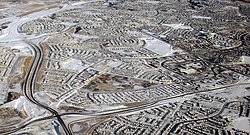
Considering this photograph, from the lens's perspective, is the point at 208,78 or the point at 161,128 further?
the point at 208,78

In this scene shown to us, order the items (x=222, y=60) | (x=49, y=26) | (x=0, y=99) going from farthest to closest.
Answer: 1. (x=49, y=26)
2. (x=222, y=60)
3. (x=0, y=99)

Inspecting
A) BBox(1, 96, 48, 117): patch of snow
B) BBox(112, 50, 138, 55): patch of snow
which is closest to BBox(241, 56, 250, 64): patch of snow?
BBox(112, 50, 138, 55): patch of snow

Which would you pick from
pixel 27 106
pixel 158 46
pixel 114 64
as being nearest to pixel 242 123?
pixel 114 64

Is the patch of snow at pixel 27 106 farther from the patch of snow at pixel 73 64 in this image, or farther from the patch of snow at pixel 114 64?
the patch of snow at pixel 114 64

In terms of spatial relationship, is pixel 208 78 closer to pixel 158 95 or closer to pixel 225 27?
pixel 158 95

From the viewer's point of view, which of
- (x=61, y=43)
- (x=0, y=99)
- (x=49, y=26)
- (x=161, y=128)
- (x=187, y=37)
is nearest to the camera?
(x=161, y=128)

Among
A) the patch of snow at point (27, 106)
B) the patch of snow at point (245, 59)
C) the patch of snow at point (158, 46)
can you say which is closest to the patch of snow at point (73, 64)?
the patch of snow at point (27, 106)

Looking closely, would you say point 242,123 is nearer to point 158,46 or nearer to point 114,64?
point 114,64

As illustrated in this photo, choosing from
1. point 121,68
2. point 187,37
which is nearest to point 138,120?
point 121,68

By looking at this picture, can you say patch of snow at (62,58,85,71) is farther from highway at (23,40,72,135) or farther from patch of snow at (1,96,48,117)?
patch of snow at (1,96,48,117)
